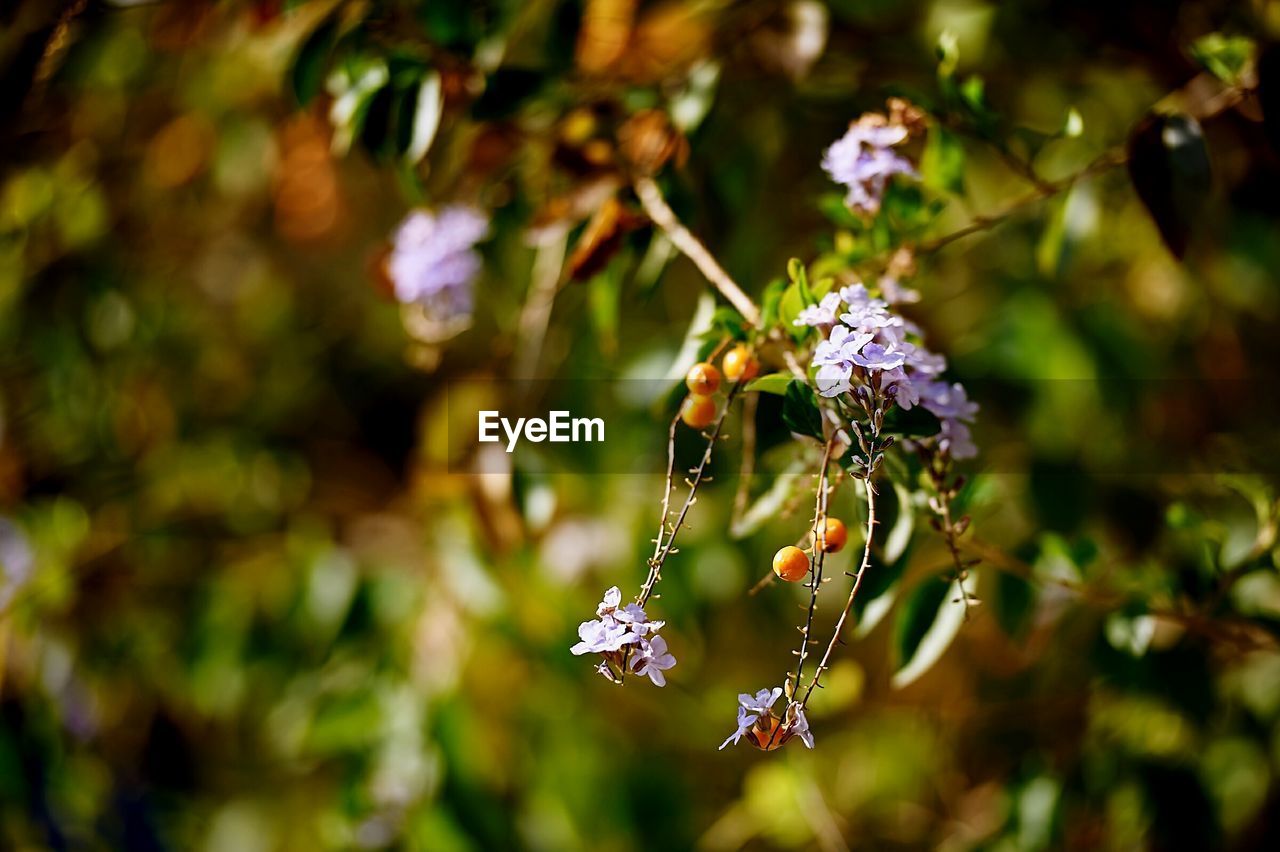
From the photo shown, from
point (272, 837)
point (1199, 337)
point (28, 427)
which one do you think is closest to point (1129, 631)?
point (1199, 337)

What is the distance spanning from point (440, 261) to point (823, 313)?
19.6 inches

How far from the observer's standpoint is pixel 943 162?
69 centimetres

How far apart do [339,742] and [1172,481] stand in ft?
3.03

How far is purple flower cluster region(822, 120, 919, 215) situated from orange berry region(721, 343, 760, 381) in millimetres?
166

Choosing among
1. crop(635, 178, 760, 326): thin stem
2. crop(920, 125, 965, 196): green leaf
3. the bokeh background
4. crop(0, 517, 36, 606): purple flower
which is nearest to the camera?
crop(635, 178, 760, 326): thin stem

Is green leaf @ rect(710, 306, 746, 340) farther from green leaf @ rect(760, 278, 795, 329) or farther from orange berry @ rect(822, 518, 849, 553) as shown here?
orange berry @ rect(822, 518, 849, 553)

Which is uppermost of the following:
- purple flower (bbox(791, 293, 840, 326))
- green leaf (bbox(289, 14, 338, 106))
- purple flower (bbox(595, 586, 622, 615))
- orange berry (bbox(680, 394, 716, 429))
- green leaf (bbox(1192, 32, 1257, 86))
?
green leaf (bbox(289, 14, 338, 106))

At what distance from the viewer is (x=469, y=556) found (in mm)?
942

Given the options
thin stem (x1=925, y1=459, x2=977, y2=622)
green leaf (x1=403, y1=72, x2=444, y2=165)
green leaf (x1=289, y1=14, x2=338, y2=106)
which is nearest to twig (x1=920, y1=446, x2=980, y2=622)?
thin stem (x1=925, y1=459, x2=977, y2=622)

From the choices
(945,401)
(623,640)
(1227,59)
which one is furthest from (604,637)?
(1227,59)

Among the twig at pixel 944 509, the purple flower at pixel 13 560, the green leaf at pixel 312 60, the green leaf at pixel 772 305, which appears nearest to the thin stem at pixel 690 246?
the green leaf at pixel 772 305

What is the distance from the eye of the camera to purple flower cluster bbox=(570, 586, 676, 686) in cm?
47

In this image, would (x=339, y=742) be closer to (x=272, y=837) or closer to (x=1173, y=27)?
(x=272, y=837)

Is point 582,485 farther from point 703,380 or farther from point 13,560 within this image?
point 13,560
